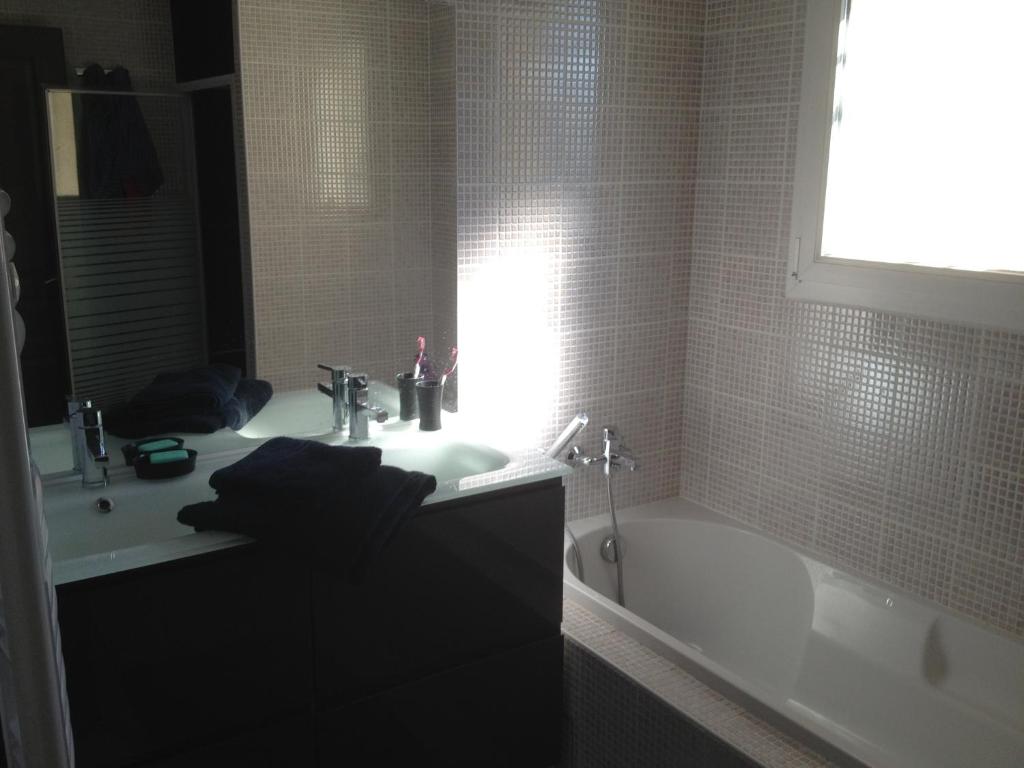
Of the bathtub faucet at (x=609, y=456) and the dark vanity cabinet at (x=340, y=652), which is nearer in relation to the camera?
the dark vanity cabinet at (x=340, y=652)

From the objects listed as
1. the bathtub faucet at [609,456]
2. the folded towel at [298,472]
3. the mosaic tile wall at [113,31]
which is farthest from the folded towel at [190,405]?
the bathtub faucet at [609,456]

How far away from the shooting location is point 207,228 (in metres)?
1.98

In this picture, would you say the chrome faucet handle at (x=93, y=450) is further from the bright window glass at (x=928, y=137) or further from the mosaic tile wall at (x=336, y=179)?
the bright window glass at (x=928, y=137)

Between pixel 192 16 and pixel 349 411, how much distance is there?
90 cm

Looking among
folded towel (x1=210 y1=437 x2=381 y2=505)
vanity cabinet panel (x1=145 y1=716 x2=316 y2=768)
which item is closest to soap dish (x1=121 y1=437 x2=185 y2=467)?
folded towel (x1=210 y1=437 x2=381 y2=505)

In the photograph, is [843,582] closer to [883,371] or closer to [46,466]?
[883,371]

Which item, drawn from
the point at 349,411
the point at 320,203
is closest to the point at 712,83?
the point at 320,203

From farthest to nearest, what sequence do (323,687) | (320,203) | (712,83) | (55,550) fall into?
1. (712,83)
2. (320,203)
3. (323,687)
4. (55,550)

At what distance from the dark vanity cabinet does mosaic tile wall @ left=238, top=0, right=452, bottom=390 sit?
1.86 ft

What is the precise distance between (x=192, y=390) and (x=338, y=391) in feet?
1.12

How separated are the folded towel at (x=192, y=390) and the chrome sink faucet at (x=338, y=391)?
8.7 inches

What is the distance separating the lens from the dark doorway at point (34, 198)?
5.58 ft

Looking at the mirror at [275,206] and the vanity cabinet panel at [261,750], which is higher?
the mirror at [275,206]

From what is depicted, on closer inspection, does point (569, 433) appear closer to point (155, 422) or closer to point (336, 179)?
point (336, 179)
